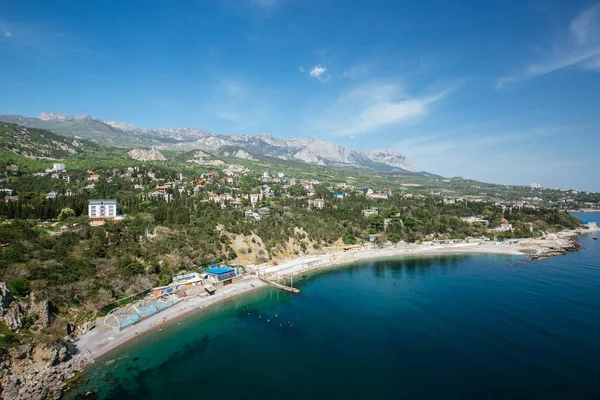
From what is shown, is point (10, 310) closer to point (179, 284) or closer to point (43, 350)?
point (43, 350)

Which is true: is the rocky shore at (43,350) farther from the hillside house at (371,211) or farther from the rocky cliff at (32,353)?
the hillside house at (371,211)

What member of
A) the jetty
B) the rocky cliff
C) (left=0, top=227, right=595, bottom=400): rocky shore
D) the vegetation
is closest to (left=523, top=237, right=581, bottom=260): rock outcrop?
the vegetation

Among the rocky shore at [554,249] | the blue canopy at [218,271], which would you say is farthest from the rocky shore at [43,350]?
the rocky shore at [554,249]

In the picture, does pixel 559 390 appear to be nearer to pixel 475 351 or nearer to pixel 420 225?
pixel 475 351

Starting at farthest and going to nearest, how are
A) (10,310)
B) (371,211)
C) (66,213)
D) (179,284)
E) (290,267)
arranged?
(371,211), (290,267), (66,213), (179,284), (10,310)

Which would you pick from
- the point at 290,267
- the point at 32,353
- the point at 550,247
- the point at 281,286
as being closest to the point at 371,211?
the point at 550,247

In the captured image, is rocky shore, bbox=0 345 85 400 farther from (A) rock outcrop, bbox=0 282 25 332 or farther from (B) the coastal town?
(A) rock outcrop, bbox=0 282 25 332
